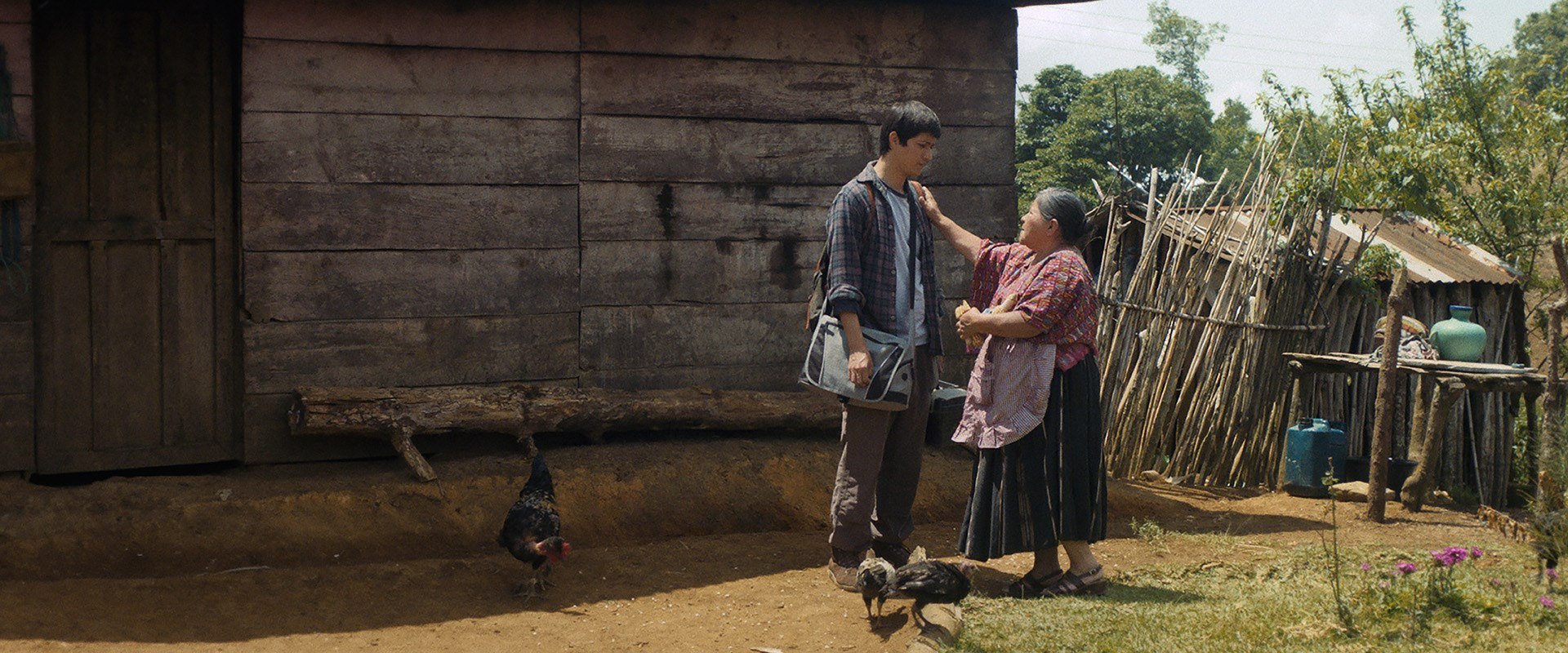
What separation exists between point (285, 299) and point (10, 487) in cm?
126

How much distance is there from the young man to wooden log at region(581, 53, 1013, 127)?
5.26ft

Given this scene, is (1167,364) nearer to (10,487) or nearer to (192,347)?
(192,347)

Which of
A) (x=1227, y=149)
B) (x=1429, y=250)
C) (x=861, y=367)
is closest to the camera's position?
(x=861, y=367)

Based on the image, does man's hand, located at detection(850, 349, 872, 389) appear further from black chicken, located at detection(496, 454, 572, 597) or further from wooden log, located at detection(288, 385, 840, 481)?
wooden log, located at detection(288, 385, 840, 481)

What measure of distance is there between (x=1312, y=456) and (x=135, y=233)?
21.8 feet

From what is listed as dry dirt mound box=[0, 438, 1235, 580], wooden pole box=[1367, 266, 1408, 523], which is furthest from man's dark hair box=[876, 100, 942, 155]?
wooden pole box=[1367, 266, 1408, 523]

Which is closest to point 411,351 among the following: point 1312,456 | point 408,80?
point 408,80

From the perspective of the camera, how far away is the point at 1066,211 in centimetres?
446

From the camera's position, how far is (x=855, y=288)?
14.5 ft

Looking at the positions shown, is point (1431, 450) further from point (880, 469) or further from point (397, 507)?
point (397, 507)

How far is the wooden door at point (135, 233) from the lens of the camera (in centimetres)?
521

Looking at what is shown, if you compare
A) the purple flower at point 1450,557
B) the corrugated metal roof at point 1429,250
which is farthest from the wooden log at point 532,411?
the corrugated metal roof at point 1429,250

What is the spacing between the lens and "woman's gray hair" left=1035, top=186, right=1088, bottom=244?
175 inches

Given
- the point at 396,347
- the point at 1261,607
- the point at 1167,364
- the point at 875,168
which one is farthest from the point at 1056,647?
the point at 1167,364
